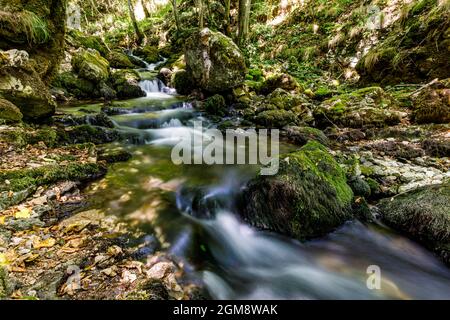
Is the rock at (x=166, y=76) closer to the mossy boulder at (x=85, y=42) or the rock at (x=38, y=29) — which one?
the mossy boulder at (x=85, y=42)

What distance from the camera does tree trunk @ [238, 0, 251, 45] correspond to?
14148mm

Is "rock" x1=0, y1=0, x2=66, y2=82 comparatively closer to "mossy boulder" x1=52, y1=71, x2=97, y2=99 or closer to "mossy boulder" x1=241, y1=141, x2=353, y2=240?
"mossy boulder" x1=52, y1=71, x2=97, y2=99

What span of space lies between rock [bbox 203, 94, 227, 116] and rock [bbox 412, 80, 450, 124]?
5807 millimetres

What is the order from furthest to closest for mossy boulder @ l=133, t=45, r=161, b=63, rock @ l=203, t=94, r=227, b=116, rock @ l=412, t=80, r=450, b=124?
1. mossy boulder @ l=133, t=45, r=161, b=63
2. rock @ l=203, t=94, r=227, b=116
3. rock @ l=412, t=80, r=450, b=124

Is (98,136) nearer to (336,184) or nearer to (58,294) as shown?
(58,294)

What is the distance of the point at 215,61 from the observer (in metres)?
9.95

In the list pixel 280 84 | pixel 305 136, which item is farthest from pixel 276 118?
pixel 280 84

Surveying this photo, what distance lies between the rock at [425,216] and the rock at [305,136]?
3225 millimetres

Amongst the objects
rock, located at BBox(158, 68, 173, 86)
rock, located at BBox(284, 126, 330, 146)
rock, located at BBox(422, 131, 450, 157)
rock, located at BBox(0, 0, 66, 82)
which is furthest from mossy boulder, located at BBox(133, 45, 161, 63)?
rock, located at BBox(422, 131, 450, 157)

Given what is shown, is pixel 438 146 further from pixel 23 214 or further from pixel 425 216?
pixel 23 214

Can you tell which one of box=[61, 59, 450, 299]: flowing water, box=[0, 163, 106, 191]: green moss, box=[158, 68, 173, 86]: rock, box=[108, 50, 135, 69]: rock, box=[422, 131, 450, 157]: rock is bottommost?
box=[61, 59, 450, 299]: flowing water

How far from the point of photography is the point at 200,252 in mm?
3268

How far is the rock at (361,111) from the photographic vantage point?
7.52 metres
